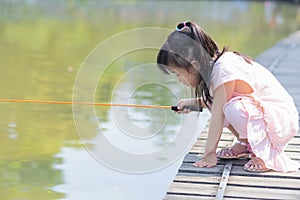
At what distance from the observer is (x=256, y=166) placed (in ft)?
11.4

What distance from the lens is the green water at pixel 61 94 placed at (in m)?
3.96

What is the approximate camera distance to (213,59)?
352cm

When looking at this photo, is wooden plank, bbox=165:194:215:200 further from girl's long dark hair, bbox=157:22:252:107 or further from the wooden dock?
girl's long dark hair, bbox=157:22:252:107

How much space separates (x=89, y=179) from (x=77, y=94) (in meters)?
2.52

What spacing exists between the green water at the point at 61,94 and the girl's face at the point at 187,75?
2.25 ft

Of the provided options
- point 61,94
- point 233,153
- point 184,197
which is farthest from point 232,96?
point 61,94

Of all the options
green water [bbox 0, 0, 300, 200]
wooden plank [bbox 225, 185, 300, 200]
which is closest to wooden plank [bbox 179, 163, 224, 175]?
wooden plank [bbox 225, 185, 300, 200]

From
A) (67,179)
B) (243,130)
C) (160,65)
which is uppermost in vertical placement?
(160,65)

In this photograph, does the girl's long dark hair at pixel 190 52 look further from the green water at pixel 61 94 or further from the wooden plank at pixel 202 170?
the green water at pixel 61 94

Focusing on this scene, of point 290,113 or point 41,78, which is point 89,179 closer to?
point 290,113

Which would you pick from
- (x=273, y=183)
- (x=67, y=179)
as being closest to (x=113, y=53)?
(x=67, y=179)

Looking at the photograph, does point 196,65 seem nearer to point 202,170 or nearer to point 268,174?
point 202,170

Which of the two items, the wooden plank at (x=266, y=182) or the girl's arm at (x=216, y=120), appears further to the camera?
the girl's arm at (x=216, y=120)

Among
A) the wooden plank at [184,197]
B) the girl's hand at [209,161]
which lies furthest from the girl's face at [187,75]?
the wooden plank at [184,197]
